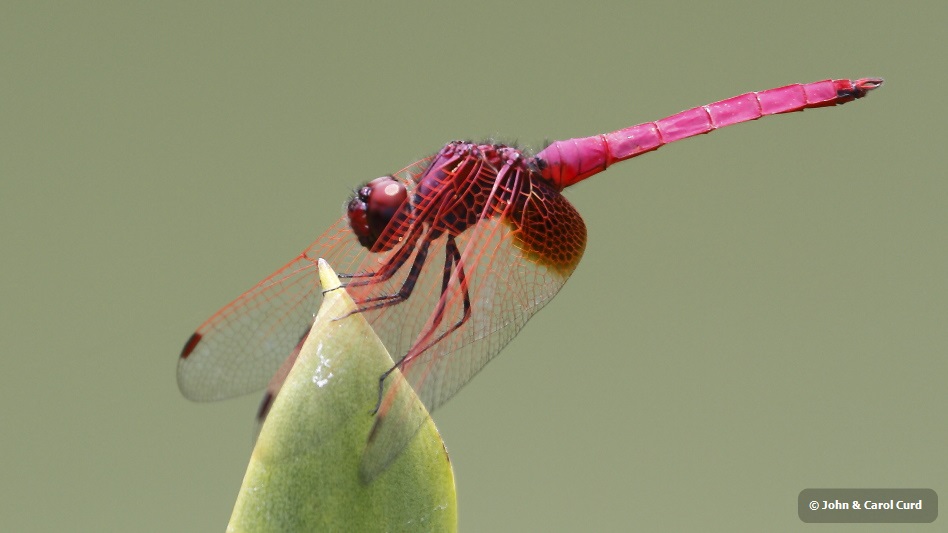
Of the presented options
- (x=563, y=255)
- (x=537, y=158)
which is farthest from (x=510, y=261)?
(x=537, y=158)

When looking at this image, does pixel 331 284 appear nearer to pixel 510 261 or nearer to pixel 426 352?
pixel 426 352

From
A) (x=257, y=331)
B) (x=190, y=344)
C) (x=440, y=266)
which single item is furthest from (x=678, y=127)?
(x=190, y=344)

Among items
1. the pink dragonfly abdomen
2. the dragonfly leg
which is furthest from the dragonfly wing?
the pink dragonfly abdomen

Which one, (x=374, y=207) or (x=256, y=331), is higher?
(x=374, y=207)

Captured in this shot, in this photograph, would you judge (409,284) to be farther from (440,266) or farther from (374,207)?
(374,207)

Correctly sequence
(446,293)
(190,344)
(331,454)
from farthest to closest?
(190,344)
(446,293)
(331,454)

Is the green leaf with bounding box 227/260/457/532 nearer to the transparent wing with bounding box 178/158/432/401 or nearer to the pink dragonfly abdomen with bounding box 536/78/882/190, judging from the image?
the transparent wing with bounding box 178/158/432/401
